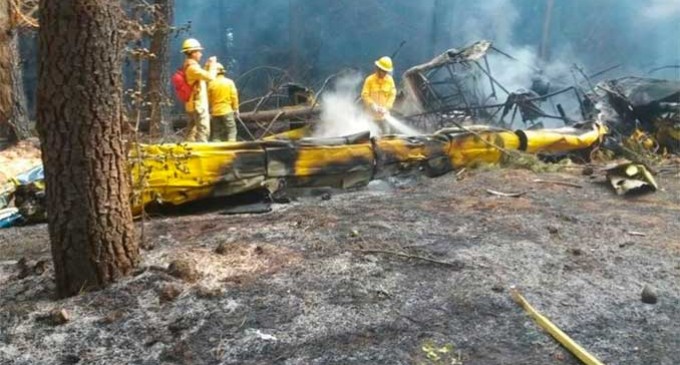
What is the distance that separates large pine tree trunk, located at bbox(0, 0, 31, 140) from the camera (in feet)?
31.0

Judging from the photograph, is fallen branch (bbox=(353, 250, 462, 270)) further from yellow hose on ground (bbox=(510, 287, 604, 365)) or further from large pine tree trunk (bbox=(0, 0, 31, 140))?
large pine tree trunk (bbox=(0, 0, 31, 140))

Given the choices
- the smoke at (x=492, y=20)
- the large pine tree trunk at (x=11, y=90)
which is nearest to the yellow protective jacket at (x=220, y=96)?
the large pine tree trunk at (x=11, y=90)

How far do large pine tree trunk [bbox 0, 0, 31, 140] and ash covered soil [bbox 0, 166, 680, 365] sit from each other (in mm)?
4728

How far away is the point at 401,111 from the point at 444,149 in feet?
8.98

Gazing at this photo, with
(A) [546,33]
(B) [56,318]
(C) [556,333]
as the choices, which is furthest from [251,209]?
(A) [546,33]

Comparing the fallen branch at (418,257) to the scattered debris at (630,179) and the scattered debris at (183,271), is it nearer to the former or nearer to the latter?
the scattered debris at (183,271)

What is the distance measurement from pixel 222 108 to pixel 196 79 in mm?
570

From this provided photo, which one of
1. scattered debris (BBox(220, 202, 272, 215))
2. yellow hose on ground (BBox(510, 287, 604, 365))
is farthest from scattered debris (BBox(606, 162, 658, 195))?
scattered debris (BBox(220, 202, 272, 215))

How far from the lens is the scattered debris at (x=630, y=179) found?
22.0 ft

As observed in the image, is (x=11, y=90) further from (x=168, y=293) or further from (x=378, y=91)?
(x=168, y=293)

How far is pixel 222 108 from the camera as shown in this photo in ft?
30.5

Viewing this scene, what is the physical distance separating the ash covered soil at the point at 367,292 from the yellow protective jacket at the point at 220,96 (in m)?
3.67

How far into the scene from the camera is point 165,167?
18.8 feet

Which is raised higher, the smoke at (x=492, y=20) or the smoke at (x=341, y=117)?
the smoke at (x=492, y=20)
